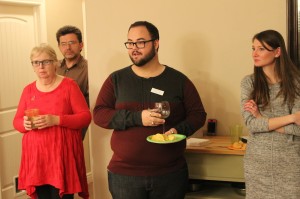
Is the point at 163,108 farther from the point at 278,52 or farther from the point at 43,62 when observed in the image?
the point at 43,62

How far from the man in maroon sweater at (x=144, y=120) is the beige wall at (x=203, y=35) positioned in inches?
24.2

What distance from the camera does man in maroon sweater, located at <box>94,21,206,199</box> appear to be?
2145mm

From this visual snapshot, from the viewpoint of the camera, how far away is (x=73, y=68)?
3332mm

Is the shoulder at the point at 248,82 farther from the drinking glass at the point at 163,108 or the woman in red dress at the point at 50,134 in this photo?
the woman in red dress at the point at 50,134

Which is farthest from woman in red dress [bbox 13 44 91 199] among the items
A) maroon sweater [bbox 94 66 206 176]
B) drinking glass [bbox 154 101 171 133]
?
drinking glass [bbox 154 101 171 133]

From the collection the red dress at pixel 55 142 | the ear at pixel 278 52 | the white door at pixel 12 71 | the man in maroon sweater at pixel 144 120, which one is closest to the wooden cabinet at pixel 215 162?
the man in maroon sweater at pixel 144 120

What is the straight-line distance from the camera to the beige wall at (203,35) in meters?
2.70

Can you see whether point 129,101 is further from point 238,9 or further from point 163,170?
point 238,9

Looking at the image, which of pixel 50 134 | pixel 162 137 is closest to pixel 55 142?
pixel 50 134

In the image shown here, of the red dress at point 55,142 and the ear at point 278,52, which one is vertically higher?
the ear at point 278,52

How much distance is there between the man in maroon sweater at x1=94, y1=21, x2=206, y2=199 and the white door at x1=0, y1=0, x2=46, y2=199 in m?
2.12

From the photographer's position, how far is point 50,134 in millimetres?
2479

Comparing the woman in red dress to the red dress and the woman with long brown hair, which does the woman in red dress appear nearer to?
the red dress

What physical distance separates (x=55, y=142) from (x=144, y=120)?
76cm
